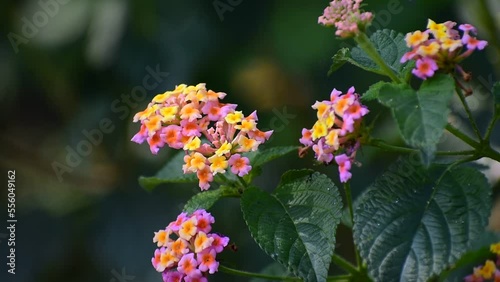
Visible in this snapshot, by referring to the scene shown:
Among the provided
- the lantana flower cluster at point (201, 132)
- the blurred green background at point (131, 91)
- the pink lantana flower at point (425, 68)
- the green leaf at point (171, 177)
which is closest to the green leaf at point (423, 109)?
the pink lantana flower at point (425, 68)

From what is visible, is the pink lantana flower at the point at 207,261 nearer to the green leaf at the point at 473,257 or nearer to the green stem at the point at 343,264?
the green stem at the point at 343,264

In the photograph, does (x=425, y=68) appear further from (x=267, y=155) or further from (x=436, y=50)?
(x=267, y=155)

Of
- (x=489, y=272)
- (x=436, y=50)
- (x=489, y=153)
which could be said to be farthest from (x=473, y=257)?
(x=436, y=50)

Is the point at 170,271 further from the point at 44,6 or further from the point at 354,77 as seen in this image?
the point at 44,6

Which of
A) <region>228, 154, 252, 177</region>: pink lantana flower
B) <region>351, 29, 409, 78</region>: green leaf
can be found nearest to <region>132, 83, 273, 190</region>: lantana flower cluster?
<region>228, 154, 252, 177</region>: pink lantana flower

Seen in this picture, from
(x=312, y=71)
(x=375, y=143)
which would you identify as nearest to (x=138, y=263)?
(x=312, y=71)

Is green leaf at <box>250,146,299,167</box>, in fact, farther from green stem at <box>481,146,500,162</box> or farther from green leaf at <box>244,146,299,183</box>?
green stem at <box>481,146,500,162</box>

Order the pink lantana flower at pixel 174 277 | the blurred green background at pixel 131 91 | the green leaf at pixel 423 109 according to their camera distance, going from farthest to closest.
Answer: the blurred green background at pixel 131 91, the pink lantana flower at pixel 174 277, the green leaf at pixel 423 109
